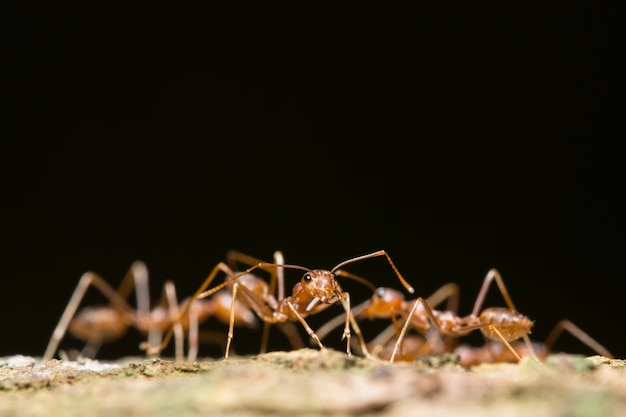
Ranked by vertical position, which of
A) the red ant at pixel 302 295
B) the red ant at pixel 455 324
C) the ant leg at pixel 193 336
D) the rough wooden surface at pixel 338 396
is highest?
the rough wooden surface at pixel 338 396

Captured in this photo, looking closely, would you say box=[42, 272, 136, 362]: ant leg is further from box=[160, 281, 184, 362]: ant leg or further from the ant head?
the ant head

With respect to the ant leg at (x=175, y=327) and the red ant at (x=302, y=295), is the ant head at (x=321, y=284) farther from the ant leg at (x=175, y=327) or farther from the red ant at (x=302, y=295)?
the ant leg at (x=175, y=327)

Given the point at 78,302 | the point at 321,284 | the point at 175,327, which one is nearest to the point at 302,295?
the point at 321,284

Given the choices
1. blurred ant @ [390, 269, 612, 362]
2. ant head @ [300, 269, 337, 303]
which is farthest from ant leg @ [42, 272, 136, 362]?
blurred ant @ [390, 269, 612, 362]

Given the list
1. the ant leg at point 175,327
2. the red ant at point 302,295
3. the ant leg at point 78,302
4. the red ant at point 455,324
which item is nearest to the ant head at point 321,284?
the red ant at point 302,295

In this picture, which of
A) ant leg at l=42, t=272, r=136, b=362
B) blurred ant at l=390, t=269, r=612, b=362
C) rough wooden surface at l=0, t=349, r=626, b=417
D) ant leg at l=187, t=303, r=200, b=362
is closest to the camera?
rough wooden surface at l=0, t=349, r=626, b=417

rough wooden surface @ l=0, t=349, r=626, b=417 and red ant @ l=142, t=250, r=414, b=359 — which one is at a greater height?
rough wooden surface @ l=0, t=349, r=626, b=417

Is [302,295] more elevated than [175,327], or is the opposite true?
[302,295]

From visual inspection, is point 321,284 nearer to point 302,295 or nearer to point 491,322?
point 302,295
